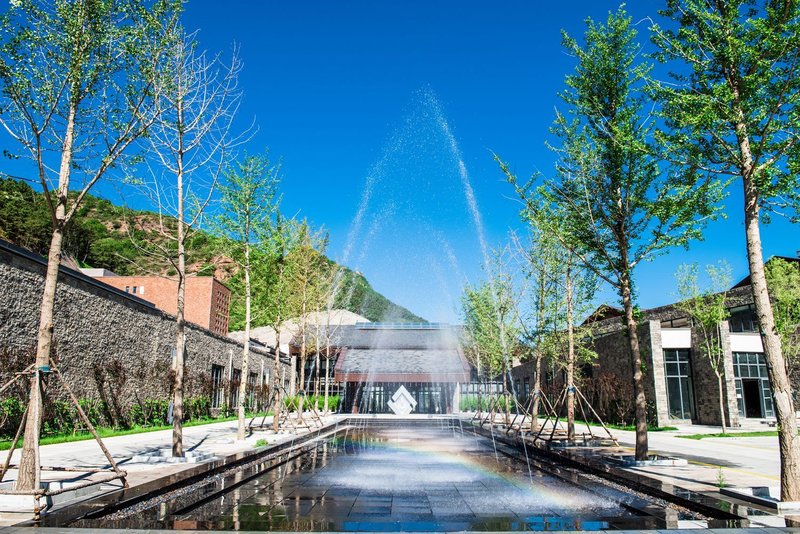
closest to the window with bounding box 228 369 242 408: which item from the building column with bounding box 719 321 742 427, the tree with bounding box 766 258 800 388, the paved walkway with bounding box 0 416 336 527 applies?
the paved walkway with bounding box 0 416 336 527

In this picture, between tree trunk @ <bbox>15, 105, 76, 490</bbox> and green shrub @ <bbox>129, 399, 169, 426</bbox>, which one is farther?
green shrub @ <bbox>129, 399, 169, 426</bbox>

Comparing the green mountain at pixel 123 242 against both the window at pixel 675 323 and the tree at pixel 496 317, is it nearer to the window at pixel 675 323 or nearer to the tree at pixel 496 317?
the tree at pixel 496 317

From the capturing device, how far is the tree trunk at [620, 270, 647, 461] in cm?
1220

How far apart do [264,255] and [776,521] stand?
15.7m

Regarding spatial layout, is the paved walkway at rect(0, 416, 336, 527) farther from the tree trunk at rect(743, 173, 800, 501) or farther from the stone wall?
the tree trunk at rect(743, 173, 800, 501)

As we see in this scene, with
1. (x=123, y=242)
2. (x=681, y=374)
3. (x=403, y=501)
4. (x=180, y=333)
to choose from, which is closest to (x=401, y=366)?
(x=681, y=374)

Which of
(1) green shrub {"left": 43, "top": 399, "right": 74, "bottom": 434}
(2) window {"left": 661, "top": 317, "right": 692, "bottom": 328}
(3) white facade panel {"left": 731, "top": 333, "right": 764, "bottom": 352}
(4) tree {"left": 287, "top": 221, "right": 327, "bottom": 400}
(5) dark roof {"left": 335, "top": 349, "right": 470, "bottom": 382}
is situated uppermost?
(4) tree {"left": 287, "top": 221, "right": 327, "bottom": 400}

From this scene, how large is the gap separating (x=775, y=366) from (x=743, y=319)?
33769 millimetres

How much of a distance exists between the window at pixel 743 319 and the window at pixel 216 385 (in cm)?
3346

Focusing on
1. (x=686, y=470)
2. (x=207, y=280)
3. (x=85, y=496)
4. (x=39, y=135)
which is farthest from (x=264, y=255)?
(x=207, y=280)

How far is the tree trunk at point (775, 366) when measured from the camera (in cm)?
759

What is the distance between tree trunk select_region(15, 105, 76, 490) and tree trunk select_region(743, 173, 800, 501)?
33.7ft

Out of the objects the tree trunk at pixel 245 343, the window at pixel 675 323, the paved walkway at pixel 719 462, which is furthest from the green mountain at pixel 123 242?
the window at pixel 675 323

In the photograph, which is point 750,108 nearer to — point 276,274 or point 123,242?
point 276,274
